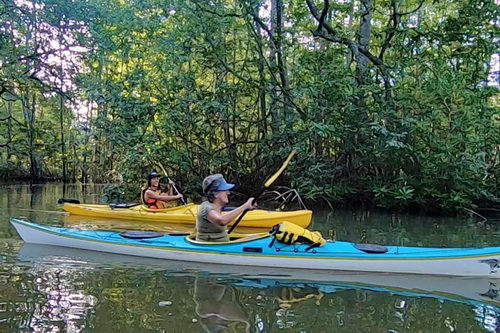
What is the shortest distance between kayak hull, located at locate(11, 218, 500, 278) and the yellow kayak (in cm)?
223

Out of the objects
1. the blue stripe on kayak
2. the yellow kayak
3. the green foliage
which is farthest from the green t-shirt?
the green foliage

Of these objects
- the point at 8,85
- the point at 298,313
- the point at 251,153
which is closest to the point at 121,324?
the point at 298,313

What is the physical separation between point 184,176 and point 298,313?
962 cm

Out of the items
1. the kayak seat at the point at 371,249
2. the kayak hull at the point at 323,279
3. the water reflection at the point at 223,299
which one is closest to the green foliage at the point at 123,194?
the kayak hull at the point at 323,279

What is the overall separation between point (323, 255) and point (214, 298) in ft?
4.41

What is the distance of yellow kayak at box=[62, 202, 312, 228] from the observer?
7605mm

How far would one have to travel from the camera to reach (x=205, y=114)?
1205cm

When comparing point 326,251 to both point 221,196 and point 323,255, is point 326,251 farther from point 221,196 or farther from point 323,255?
point 221,196

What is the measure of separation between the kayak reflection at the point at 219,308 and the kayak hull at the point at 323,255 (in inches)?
23.7

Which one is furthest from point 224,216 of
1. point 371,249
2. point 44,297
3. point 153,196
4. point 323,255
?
point 153,196

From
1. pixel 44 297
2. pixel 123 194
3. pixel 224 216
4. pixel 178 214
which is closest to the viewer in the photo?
pixel 44 297

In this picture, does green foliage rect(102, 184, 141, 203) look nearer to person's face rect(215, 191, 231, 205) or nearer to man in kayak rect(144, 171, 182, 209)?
man in kayak rect(144, 171, 182, 209)

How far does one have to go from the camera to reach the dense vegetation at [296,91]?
968 centimetres

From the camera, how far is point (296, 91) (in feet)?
34.6
